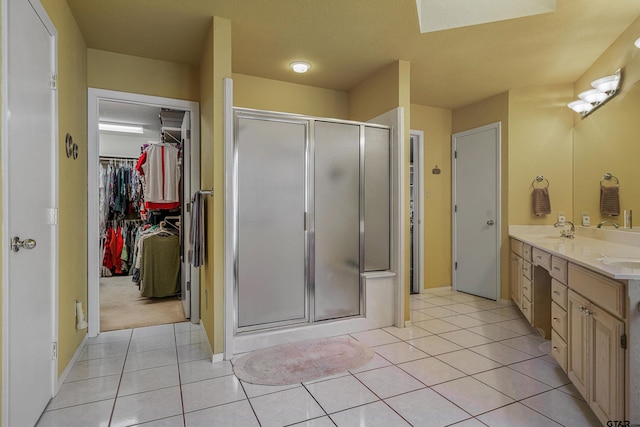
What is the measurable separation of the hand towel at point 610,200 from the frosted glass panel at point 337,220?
220 centimetres

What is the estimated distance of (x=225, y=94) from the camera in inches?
104

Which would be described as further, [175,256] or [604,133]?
[175,256]

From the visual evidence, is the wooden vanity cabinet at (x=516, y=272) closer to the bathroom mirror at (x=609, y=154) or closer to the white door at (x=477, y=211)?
the white door at (x=477, y=211)

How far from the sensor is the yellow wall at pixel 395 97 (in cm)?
339

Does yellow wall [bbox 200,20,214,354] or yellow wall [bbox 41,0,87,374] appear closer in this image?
yellow wall [bbox 41,0,87,374]

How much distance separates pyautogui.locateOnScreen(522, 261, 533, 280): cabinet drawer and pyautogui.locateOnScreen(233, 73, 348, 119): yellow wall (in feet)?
8.28

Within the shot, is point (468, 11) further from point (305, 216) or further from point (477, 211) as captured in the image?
point (477, 211)

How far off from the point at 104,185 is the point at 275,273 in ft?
14.7

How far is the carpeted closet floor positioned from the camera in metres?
3.54

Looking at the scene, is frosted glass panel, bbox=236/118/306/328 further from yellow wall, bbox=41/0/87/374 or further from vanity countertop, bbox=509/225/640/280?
vanity countertop, bbox=509/225/640/280

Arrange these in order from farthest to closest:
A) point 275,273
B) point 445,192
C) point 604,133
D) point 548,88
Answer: point 445,192 → point 548,88 → point 604,133 → point 275,273

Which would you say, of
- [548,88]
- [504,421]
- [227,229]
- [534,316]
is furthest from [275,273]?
[548,88]

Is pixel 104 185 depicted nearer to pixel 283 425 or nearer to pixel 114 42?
pixel 114 42

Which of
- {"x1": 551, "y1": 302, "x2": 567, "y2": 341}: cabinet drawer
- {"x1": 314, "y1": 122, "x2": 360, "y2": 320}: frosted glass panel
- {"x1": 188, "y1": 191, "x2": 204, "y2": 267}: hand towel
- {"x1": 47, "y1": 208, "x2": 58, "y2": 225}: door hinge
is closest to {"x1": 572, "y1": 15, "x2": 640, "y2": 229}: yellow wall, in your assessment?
{"x1": 551, "y1": 302, "x2": 567, "y2": 341}: cabinet drawer
